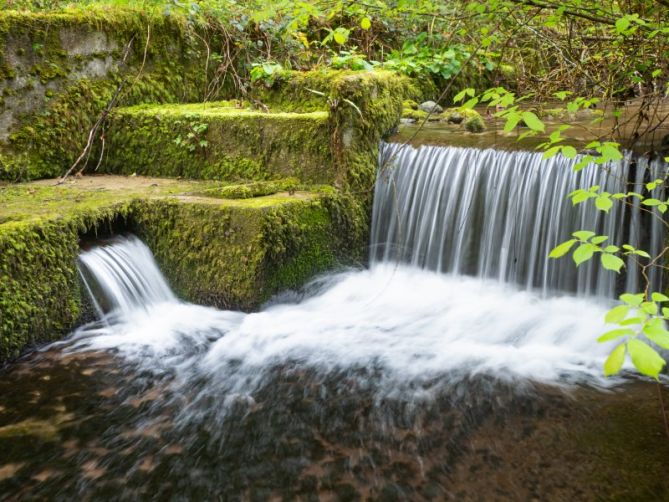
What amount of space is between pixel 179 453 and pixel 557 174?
3.80 m

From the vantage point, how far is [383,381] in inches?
147

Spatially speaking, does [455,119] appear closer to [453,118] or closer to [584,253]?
[453,118]

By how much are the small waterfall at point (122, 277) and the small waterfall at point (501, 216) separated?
2.14 metres

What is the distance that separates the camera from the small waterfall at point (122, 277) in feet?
14.7

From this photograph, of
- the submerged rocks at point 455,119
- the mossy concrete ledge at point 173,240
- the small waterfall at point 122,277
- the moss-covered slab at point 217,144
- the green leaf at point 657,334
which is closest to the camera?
the green leaf at point 657,334

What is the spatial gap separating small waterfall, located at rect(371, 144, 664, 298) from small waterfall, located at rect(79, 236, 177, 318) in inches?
84.1

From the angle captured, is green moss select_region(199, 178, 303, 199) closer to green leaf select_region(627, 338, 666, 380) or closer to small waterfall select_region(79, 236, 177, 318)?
small waterfall select_region(79, 236, 177, 318)

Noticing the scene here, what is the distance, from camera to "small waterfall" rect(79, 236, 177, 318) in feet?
14.7

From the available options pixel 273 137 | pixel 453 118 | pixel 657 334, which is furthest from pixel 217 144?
pixel 657 334

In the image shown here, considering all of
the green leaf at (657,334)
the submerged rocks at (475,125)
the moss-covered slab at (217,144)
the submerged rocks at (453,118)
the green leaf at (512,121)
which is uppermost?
the submerged rocks at (453,118)

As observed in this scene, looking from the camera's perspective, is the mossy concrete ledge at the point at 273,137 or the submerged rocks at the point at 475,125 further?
the submerged rocks at the point at 475,125

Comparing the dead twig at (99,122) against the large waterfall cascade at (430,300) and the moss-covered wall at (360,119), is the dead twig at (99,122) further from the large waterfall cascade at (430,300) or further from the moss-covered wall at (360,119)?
the moss-covered wall at (360,119)

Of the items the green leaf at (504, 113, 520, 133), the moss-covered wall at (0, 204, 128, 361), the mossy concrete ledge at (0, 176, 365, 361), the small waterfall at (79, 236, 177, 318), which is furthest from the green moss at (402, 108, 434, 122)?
the green leaf at (504, 113, 520, 133)

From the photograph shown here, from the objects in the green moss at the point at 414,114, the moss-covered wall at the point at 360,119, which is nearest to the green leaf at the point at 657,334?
Result: the moss-covered wall at the point at 360,119
